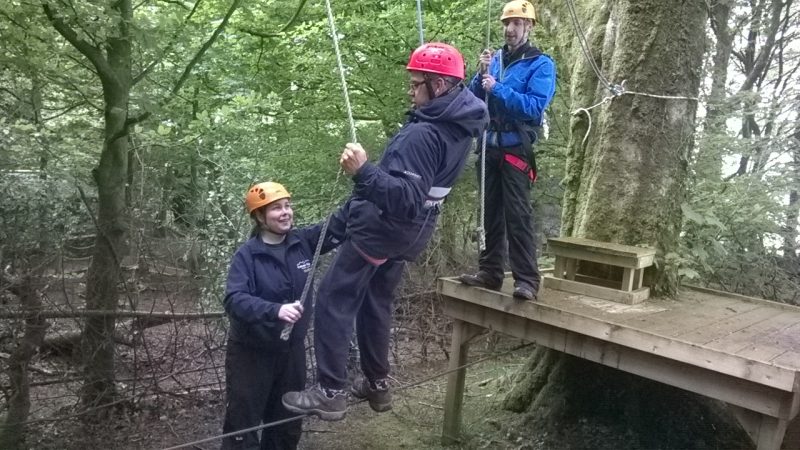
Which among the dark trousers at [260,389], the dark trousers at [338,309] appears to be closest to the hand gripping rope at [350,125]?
the dark trousers at [338,309]

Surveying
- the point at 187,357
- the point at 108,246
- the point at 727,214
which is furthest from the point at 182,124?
the point at 727,214

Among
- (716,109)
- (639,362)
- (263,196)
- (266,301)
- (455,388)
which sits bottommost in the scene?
(455,388)

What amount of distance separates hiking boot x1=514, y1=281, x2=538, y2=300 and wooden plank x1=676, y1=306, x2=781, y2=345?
96cm

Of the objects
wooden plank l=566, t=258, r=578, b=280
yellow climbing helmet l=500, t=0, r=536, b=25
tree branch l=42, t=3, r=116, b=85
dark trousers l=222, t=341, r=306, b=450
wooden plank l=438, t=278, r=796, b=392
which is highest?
yellow climbing helmet l=500, t=0, r=536, b=25

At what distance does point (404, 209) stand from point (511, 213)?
1428 mm

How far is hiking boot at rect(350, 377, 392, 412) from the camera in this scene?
3.46 metres

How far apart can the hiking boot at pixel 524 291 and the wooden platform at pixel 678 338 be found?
7 centimetres

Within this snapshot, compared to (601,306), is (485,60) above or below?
above

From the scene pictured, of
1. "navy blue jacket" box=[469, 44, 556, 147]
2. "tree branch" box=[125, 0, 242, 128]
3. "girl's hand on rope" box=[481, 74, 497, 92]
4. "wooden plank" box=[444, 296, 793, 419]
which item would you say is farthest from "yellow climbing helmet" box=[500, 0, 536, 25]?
"tree branch" box=[125, 0, 242, 128]

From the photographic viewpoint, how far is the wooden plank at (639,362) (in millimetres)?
3215

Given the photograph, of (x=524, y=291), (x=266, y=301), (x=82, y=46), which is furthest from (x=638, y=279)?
(x=82, y=46)

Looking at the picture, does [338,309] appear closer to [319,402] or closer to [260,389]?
[319,402]

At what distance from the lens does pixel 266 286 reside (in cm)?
326

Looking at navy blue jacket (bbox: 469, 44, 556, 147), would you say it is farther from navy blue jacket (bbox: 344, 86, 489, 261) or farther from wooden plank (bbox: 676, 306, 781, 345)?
wooden plank (bbox: 676, 306, 781, 345)
